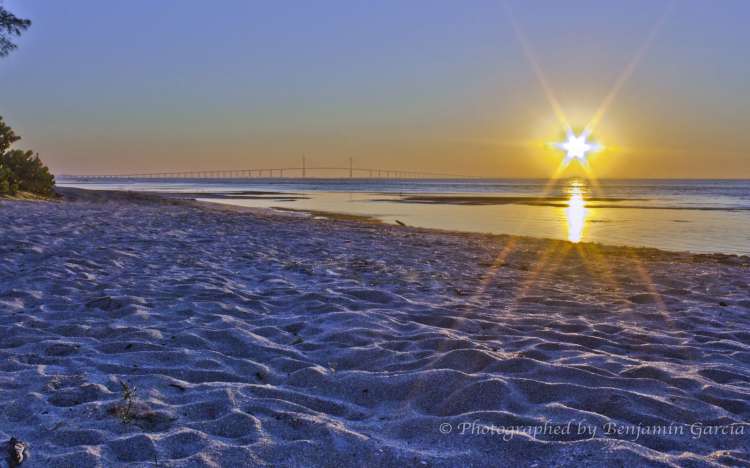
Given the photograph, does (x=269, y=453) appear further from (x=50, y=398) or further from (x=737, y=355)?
(x=737, y=355)

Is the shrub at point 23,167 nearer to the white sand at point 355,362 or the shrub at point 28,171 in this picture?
the shrub at point 28,171

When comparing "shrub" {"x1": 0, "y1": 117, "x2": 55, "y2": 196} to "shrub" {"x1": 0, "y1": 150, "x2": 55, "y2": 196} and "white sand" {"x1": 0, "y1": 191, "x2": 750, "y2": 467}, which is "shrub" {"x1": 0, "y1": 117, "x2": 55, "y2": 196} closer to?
"shrub" {"x1": 0, "y1": 150, "x2": 55, "y2": 196}

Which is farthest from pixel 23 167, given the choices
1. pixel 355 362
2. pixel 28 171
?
pixel 355 362

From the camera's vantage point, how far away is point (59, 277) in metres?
6.70

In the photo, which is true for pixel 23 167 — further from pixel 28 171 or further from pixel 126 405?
pixel 126 405

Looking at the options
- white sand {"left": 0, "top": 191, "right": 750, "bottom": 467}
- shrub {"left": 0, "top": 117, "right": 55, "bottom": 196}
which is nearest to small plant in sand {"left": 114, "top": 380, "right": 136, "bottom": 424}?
white sand {"left": 0, "top": 191, "right": 750, "bottom": 467}

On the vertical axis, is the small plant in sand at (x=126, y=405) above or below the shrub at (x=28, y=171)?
below

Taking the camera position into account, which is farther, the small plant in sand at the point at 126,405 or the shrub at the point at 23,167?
the shrub at the point at 23,167

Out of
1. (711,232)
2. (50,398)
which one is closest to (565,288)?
(50,398)

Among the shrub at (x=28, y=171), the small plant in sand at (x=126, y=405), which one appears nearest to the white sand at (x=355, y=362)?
the small plant in sand at (x=126, y=405)

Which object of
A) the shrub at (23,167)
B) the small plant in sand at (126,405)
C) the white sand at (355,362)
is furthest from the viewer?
the shrub at (23,167)

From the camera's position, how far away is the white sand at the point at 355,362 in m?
2.74

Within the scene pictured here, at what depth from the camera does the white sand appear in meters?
2.74

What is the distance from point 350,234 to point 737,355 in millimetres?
10251
